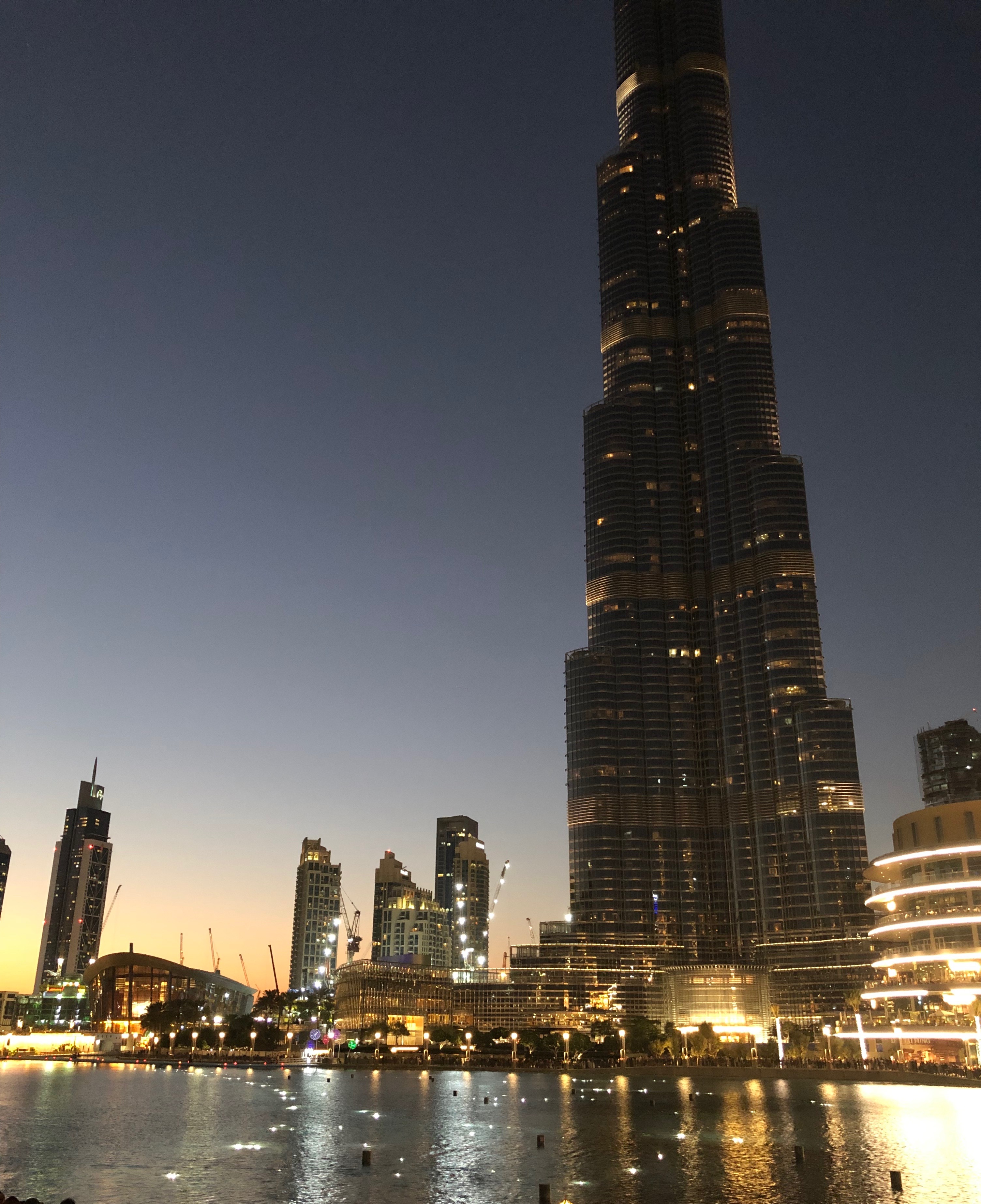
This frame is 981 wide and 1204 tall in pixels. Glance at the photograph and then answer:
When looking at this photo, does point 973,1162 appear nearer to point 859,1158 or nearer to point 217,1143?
point 859,1158

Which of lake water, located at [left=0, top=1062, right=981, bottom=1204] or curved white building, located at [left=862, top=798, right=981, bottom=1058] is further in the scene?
curved white building, located at [left=862, top=798, right=981, bottom=1058]

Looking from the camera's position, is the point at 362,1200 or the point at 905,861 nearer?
the point at 362,1200

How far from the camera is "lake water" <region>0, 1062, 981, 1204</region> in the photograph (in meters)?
66.1

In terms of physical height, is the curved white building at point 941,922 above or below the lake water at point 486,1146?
above

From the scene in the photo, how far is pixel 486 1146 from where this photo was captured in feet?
284

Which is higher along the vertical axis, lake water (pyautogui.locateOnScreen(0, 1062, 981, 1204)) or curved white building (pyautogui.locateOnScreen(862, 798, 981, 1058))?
curved white building (pyautogui.locateOnScreen(862, 798, 981, 1058))

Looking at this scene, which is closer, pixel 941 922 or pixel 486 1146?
pixel 486 1146

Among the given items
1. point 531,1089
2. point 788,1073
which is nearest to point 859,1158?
point 531,1089

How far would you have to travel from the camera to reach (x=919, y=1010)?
19762 cm

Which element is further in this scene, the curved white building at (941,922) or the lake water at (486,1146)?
the curved white building at (941,922)

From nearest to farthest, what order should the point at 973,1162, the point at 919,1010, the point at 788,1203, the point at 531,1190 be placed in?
the point at 788,1203
the point at 531,1190
the point at 973,1162
the point at 919,1010

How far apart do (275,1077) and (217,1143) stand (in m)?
104

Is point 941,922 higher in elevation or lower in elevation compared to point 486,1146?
higher

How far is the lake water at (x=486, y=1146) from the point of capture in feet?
217
